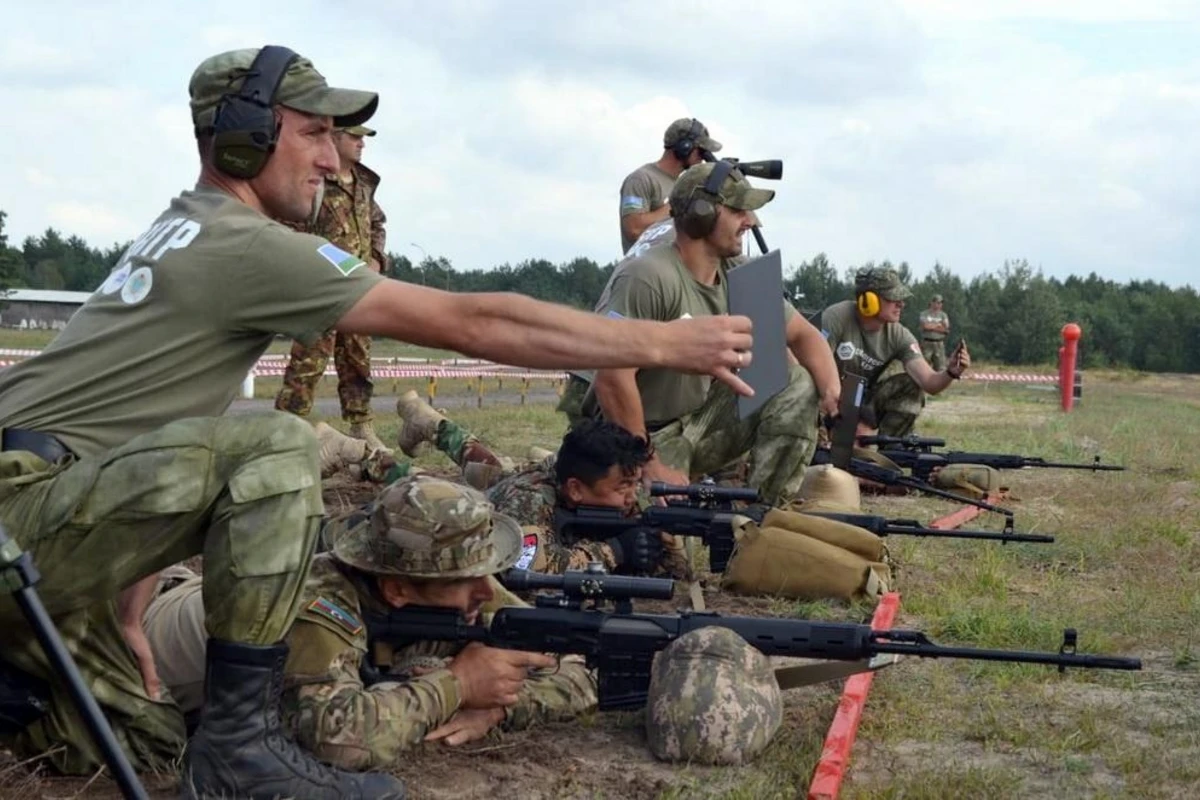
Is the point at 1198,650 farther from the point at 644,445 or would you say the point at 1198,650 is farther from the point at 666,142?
the point at 666,142

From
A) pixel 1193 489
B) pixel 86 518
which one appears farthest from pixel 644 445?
pixel 1193 489

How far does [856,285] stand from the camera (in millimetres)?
10586

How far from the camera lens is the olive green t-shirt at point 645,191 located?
9.12m

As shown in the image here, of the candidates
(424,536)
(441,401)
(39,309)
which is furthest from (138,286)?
(39,309)

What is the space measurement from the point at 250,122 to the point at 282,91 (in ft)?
0.39

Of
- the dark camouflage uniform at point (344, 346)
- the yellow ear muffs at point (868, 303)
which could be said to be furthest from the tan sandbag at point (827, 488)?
the dark camouflage uniform at point (344, 346)

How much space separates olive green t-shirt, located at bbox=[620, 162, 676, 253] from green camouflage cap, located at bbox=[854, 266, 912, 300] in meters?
2.07

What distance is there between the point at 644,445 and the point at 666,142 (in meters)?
3.60

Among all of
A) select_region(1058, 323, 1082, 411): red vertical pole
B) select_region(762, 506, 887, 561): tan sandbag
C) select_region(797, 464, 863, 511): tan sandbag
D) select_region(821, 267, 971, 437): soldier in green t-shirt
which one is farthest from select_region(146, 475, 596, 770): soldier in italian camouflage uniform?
select_region(1058, 323, 1082, 411): red vertical pole

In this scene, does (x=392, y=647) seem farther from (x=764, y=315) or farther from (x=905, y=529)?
(x=905, y=529)

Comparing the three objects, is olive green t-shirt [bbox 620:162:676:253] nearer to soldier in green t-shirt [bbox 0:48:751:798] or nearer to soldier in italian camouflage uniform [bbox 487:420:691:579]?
soldier in italian camouflage uniform [bbox 487:420:691:579]

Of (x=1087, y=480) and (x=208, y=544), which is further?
(x=1087, y=480)

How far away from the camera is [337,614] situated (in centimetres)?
386

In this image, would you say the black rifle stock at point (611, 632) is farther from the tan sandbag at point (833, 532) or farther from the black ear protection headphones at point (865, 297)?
the black ear protection headphones at point (865, 297)
